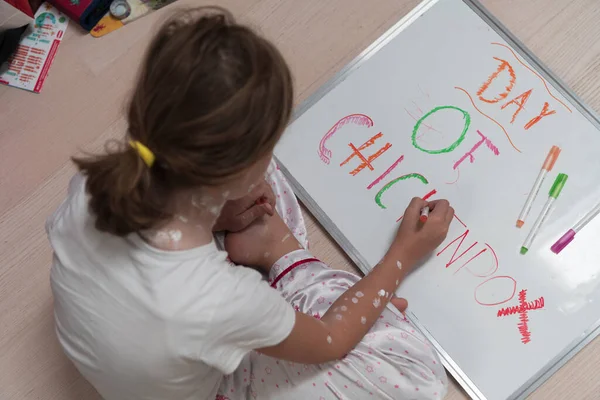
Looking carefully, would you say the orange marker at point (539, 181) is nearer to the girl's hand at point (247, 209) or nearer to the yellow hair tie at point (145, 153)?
the girl's hand at point (247, 209)

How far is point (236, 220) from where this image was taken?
2.56 feet

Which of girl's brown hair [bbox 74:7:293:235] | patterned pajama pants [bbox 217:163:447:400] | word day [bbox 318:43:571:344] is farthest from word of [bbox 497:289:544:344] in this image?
girl's brown hair [bbox 74:7:293:235]

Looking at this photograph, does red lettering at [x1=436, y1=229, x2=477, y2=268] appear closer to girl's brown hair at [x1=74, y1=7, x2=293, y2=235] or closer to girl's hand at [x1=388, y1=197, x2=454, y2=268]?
girl's hand at [x1=388, y1=197, x2=454, y2=268]

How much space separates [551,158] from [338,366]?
38 centimetres

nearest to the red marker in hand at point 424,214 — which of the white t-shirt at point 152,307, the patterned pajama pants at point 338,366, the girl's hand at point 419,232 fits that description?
the girl's hand at point 419,232

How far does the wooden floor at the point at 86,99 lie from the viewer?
0.86 metres

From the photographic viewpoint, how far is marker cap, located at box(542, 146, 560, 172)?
802 mm

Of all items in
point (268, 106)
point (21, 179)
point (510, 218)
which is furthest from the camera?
point (21, 179)

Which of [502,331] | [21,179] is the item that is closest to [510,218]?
[502,331]

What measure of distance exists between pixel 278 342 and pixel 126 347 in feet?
0.46

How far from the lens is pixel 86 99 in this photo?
94 centimetres

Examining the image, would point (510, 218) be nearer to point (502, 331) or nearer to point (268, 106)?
point (502, 331)

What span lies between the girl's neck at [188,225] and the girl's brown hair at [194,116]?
17 millimetres

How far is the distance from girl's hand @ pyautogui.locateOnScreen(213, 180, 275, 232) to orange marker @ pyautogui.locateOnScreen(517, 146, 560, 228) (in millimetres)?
318
